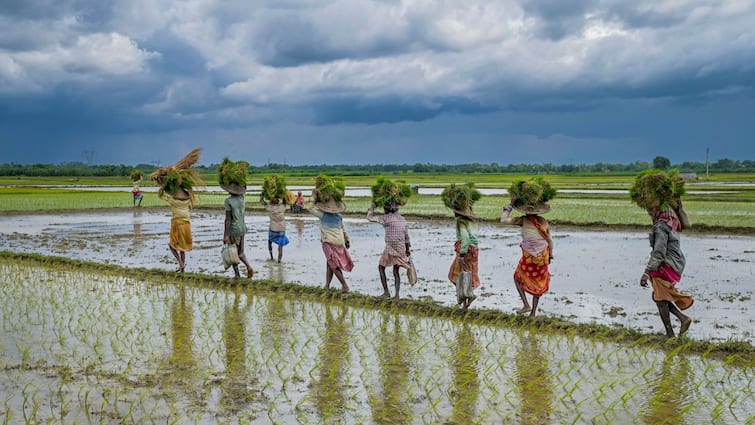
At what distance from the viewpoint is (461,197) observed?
8438 millimetres

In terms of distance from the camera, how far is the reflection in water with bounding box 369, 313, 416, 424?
16.5ft

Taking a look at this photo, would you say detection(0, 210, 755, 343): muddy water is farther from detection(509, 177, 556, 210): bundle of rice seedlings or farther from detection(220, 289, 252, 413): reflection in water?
detection(220, 289, 252, 413): reflection in water

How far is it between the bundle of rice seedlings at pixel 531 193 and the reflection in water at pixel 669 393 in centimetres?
241

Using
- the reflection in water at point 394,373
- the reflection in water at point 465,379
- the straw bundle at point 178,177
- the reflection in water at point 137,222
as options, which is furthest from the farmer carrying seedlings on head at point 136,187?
the reflection in water at point 465,379

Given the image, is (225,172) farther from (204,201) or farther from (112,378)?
(204,201)

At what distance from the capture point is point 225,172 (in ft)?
34.9

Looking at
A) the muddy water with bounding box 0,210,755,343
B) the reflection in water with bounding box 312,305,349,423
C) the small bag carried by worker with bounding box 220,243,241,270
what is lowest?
the reflection in water with bounding box 312,305,349,423

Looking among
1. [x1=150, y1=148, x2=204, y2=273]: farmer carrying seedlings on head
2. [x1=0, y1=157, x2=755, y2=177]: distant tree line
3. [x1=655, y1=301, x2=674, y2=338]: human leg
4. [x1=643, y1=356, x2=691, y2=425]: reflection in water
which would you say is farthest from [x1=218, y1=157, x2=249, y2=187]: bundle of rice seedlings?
[x1=0, y1=157, x2=755, y2=177]: distant tree line

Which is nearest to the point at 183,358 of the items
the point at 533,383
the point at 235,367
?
the point at 235,367

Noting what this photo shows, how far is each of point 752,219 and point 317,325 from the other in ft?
54.7

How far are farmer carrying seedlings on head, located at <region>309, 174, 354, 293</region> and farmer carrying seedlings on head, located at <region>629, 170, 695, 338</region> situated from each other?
408 centimetres

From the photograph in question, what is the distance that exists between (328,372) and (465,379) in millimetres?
1215

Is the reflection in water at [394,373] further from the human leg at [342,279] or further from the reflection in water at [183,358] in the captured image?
the reflection in water at [183,358]

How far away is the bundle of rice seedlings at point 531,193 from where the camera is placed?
26.3 feet
